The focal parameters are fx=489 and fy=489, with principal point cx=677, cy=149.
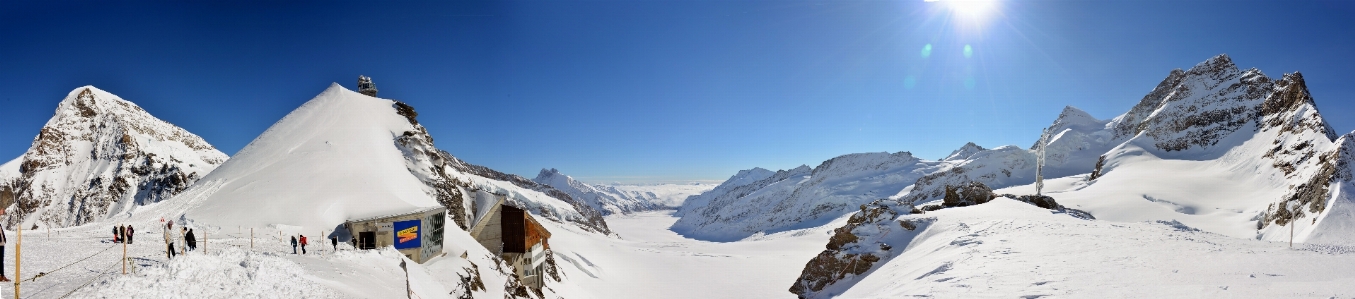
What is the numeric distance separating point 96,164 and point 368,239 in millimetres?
121471

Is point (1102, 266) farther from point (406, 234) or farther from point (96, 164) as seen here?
point (96, 164)

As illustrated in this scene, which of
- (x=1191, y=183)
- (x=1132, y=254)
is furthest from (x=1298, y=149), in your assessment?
(x=1132, y=254)

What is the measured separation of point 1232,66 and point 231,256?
16334 centimetres

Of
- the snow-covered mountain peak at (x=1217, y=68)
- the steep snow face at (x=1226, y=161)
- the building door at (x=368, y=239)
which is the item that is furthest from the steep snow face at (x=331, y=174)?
the snow-covered mountain peak at (x=1217, y=68)

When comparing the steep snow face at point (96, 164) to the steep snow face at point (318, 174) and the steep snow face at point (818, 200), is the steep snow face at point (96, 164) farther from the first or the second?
the steep snow face at point (818, 200)

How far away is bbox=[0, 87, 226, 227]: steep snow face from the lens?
297 ft

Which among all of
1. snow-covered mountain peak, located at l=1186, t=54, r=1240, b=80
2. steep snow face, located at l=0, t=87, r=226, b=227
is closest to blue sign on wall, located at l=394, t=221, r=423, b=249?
steep snow face, located at l=0, t=87, r=226, b=227

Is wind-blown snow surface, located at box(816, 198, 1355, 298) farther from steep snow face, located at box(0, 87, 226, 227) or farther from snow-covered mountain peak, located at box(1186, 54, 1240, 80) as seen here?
snow-covered mountain peak, located at box(1186, 54, 1240, 80)

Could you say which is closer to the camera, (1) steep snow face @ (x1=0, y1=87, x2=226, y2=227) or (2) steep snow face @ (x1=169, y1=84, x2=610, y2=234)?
(2) steep snow face @ (x1=169, y1=84, x2=610, y2=234)

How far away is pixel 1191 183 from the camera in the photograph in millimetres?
66000

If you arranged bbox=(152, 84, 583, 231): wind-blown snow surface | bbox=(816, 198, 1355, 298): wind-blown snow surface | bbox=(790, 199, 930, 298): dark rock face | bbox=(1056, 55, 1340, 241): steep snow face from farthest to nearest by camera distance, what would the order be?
bbox=(1056, 55, 1340, 241): steep snow face, bbox=(790, 199, 930, 298): dark rock face, bbox=(152, 84, 583, 231): wind-blown snow surface, bbox=(816, 198, 1355, 298): wind-blown snow surface

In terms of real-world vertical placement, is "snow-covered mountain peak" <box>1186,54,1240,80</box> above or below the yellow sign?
above

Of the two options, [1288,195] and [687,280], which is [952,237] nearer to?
[687,280]

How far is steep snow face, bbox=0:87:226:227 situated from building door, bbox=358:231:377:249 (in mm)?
90026
